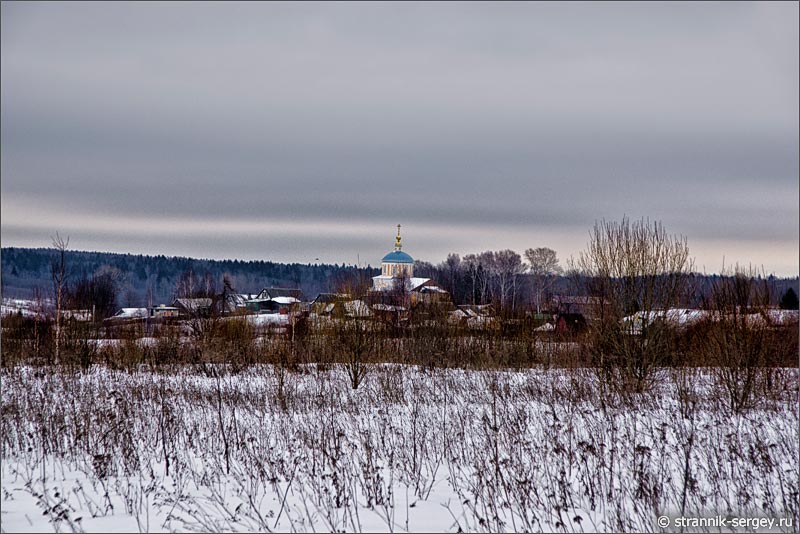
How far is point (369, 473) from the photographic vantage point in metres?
8.70

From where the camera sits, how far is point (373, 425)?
12.4m

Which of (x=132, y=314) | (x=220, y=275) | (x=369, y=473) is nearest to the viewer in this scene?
(x=369, y=473)

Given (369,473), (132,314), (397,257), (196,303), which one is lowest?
(369,473)

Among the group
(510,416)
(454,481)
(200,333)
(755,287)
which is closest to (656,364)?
(755,287)

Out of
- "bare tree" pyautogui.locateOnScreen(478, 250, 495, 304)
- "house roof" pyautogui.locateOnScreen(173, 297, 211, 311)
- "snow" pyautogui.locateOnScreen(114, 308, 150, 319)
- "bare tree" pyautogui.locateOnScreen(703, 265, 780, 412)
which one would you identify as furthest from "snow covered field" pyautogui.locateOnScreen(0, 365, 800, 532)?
"bare tree" pyautogui.locateOnScreen(478, 250, 495, 304)

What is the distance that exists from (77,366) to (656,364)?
17799 millimetres

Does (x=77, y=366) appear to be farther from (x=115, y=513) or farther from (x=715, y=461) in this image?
(x=715, y=461)

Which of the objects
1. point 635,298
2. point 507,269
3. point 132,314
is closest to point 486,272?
point 507,269

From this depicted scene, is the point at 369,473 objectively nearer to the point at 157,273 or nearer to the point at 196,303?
the point at 196,303

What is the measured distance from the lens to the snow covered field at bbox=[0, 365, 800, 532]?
290 inches

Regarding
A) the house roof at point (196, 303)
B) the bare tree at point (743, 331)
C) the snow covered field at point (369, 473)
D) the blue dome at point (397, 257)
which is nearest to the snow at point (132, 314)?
the house roof at point (196, 303)

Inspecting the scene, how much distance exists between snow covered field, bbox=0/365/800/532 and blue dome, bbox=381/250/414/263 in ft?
257

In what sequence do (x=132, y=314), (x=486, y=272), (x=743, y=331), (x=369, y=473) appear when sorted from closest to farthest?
(x=369, y=473) → (x=743, y=331) → (x=132, y=314) → (x=486, y=272)

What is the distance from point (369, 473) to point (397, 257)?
84.3 meters
